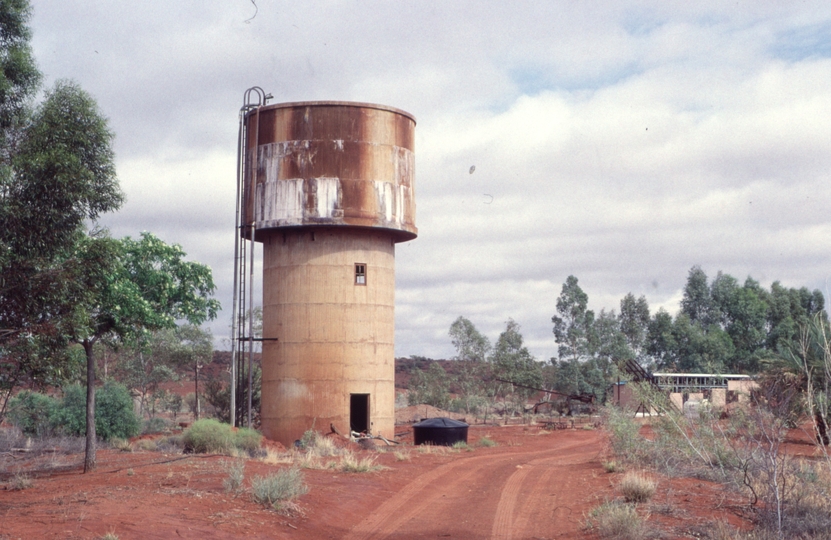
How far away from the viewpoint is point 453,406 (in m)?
60.5

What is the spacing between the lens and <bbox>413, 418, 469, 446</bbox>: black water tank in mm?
29469

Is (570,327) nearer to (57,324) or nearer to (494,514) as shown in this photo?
(494,514)

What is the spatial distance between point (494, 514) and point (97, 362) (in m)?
39.2

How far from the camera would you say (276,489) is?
46.7 ft

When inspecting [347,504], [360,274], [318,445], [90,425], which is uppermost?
[360,274]

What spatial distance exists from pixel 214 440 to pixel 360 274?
8361mm

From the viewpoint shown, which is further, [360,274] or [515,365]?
[515,365]

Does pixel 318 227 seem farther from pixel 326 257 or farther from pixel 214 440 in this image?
pixel 214 440

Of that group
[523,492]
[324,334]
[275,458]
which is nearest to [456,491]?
[523,492]

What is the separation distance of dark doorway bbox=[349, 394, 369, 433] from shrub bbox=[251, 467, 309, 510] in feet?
47.5

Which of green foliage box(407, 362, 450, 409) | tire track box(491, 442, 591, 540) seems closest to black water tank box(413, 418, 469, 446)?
tire track box(491, 442, 591, 540)

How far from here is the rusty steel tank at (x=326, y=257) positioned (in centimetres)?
2855

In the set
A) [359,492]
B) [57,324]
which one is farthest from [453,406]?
[57,324]

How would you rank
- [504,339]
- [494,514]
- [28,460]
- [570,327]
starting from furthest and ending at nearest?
[504,339] → [570,327] → [28,460] → [494,514]
